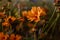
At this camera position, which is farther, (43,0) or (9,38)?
(43,0)

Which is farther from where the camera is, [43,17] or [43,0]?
[43,0]

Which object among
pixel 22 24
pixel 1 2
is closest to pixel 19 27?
pixel 22 24

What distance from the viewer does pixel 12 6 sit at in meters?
0.79

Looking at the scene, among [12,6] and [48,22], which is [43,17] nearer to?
[48,22]

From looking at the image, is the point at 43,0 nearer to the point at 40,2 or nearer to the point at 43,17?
the point at 40,2

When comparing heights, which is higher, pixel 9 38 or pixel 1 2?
pixel 1 2

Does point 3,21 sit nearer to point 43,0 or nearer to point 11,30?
point 11,30

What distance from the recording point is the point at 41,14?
2.28 feet

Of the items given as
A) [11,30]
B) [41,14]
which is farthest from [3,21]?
[41,14]

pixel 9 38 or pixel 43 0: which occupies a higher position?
pixel 43 0

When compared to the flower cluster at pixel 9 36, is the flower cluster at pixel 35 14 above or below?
above

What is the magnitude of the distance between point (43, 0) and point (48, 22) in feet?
0.44

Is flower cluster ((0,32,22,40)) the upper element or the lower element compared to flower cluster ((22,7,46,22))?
lower

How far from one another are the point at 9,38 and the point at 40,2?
208 millimetres
